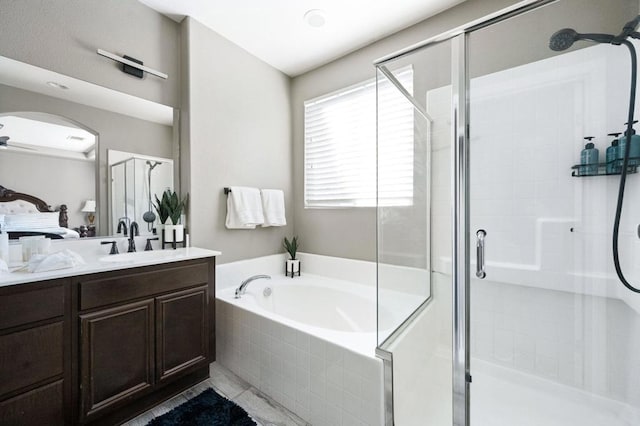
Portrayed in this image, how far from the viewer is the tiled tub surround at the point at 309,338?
1259 millimetres

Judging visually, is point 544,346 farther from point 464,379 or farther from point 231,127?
point 231,127

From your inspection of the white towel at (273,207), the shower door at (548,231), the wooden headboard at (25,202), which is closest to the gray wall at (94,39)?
the wooden headboard at (25,202)

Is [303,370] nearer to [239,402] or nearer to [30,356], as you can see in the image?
[239,402]

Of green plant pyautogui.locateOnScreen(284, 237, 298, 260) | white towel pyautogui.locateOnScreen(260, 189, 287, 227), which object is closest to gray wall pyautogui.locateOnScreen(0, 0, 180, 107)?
white towel pyautogui.locateOnScreen(260, 189, 287, 227)

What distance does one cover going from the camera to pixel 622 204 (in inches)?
51.1

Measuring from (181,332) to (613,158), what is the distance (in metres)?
2.48

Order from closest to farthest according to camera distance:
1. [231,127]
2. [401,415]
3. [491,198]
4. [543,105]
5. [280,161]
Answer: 1. [401,415]
2. [543,105]
3. [491,198]
4. [231,127]
5. [280,161]

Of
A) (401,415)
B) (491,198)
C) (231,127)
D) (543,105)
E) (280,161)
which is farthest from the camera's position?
(280,161)

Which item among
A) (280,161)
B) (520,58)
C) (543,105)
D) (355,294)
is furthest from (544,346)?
(280,161)

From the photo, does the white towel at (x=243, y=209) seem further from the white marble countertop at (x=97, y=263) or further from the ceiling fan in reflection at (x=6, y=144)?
the ceiling fan in reflection at (x=6, y=144)

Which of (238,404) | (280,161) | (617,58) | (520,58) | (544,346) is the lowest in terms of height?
(238,404)

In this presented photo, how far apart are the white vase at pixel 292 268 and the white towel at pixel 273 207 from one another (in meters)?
0.38

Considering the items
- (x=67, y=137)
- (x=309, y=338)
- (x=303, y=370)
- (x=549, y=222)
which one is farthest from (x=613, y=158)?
(x=67, y=137)

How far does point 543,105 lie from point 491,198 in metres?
0.57
